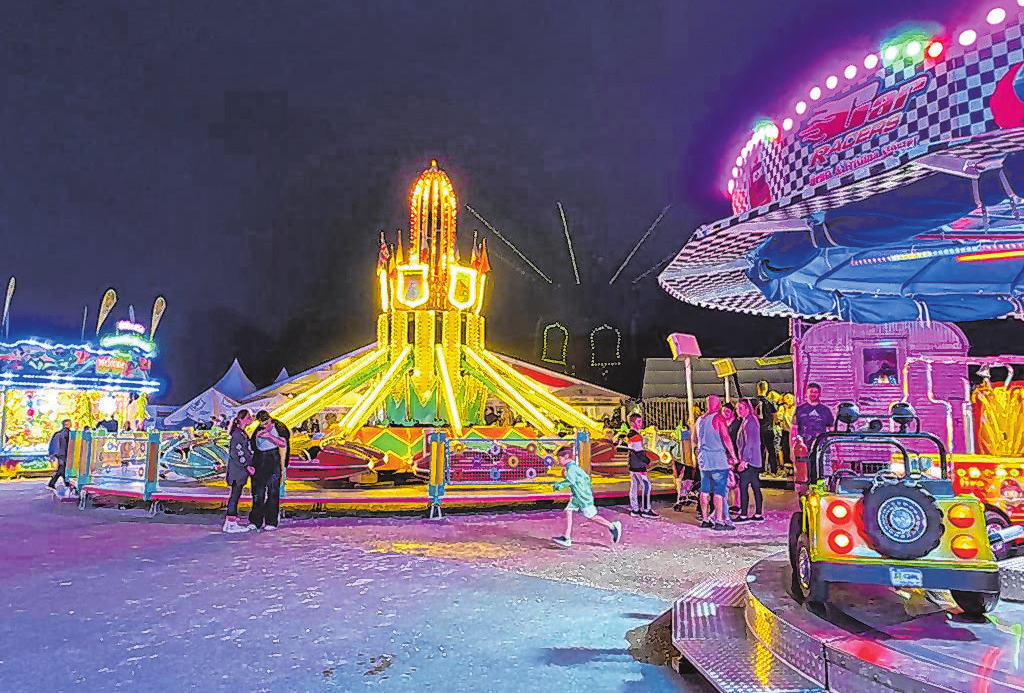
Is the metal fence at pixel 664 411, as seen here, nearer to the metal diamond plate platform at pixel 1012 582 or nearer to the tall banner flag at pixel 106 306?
the metal diamond plate platform at pixel 1012 582

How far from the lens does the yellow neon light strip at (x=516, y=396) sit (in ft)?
37.4

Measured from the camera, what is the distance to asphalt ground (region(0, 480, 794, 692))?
3451 millimetres

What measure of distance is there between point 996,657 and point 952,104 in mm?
3235

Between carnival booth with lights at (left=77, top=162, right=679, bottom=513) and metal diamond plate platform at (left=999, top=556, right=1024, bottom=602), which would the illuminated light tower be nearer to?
Answer: carnival booth with lights at (left=77, top=162, right=679, bottom=513)

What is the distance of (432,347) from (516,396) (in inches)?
86.7

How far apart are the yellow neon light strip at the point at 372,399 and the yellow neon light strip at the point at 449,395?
2.00 ft

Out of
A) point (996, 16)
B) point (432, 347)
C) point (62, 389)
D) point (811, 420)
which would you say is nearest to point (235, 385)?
point (62, 389)

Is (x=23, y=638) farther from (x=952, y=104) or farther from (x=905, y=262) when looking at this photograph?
(x=905, y=262)

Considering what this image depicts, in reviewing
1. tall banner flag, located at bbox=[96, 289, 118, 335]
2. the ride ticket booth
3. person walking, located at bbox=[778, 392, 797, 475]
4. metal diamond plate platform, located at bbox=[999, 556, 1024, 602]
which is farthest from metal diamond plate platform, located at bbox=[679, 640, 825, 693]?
tall banner flag, located at bbox=[96, 289, 118, 335]

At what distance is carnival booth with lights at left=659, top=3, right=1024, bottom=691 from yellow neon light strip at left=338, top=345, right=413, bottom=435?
5785mm

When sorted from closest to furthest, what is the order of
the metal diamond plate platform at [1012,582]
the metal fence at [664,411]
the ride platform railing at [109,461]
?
the metal diamond plate platform at [1012,582]
the ride platform railing at [109,461]
the metal fence at [664,411]

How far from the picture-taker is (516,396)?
12.5 m

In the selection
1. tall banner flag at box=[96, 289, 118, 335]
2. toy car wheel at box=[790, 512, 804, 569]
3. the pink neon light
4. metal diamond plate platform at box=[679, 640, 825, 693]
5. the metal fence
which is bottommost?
metal diamond plate platform at box=[679, 640, 825, 693]

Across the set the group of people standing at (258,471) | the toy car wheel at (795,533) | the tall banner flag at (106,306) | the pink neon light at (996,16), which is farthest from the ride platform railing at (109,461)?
the tall banner flag at (106,306)
